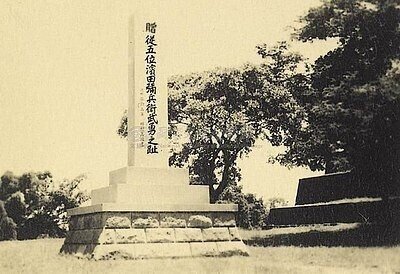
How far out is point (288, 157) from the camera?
42.0ft

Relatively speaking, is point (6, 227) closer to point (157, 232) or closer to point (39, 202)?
point (39, 202)

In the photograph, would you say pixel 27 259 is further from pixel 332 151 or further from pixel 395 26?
pixel 395 26

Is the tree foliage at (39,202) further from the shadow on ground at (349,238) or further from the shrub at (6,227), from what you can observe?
the shadow on ground at (349,238)

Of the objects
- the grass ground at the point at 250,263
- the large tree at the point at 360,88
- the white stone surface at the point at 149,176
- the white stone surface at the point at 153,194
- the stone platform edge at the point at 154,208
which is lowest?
the grass ground at the point at 250,263

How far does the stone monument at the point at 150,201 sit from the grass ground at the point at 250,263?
0.34 m

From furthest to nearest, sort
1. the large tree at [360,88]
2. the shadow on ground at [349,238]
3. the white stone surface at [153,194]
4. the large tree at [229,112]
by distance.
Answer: the large tree at [229,112] → the shadow on ground at [349,238] → the large tree at [360,88] → the white stone surface at [153,194]

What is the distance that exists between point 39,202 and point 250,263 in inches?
328

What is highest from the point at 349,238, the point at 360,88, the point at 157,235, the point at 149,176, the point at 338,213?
the point at 360,88

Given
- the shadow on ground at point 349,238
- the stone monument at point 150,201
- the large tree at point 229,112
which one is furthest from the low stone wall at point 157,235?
the large tree at point 229,112

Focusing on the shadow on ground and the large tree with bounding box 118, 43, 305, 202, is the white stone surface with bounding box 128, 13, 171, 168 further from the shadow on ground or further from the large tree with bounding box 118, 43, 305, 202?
the large tree with bounding box 118, 43, 305, 202

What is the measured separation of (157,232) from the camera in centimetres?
701

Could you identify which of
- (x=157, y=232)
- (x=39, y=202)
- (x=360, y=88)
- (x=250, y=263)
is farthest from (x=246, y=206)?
(x=250, y=263)

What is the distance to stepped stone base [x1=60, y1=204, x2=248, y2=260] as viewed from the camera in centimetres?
679

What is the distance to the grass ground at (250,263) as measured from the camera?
19.4ft
